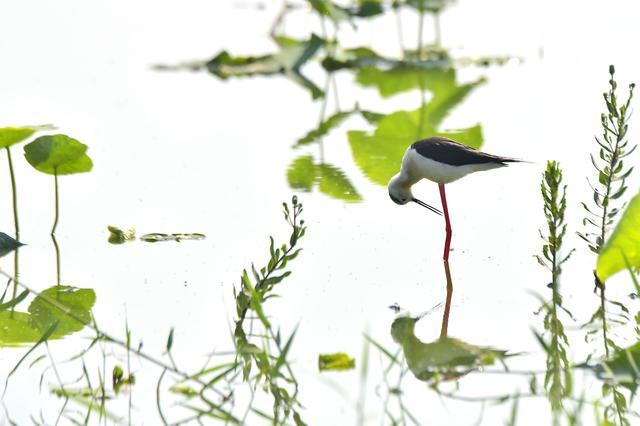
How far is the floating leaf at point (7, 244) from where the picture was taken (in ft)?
18.5

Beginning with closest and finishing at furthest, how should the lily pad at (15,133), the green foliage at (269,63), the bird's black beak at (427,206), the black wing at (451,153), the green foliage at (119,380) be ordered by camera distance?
the green foliage at (119,380), the lily pad at (15,133), the black wing at (451,153), the bird's black beak at (427,206), the green foliage at (269,63)

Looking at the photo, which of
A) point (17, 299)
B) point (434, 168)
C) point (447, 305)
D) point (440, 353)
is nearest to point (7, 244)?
point (17, 299)

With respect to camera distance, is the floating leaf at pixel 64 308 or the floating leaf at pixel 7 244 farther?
the floating leaf at pixel 7 244

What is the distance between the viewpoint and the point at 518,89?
8.98 m

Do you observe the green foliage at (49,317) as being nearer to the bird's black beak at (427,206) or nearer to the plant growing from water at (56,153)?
the plant growing from water at (56,153)

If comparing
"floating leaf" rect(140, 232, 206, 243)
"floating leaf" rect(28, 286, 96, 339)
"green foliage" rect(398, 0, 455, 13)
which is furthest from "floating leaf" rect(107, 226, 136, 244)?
"green foliage" rect(398, 0, 455, 13)

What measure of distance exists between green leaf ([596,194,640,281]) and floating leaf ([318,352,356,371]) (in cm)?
91

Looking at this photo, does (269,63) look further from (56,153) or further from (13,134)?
(13,134)

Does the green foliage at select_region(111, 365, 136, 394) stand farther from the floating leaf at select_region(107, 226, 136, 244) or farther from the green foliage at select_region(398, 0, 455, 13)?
the green foliage at select_region(398, 0, 455, 13)

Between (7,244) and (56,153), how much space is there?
1.45 feet

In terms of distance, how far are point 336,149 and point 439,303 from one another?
8.83 ft

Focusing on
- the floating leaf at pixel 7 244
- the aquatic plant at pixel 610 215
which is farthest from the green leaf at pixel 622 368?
the floating leaf at pixel 7 244

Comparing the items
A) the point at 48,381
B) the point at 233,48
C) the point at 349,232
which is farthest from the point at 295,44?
the point at 48,381

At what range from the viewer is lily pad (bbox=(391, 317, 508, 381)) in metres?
4.22
